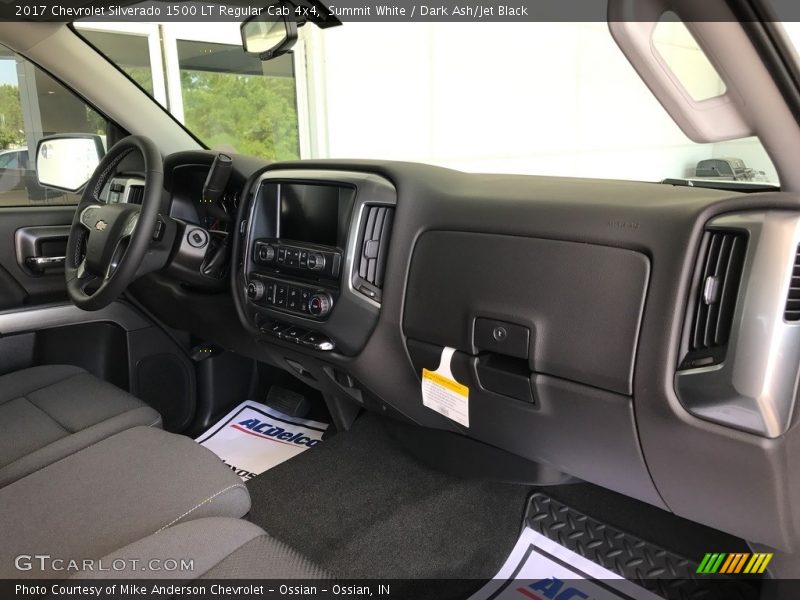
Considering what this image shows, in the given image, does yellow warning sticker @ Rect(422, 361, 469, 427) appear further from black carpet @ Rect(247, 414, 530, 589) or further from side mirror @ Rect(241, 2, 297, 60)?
side mirror @ Rect(241, 2, 297, 60)

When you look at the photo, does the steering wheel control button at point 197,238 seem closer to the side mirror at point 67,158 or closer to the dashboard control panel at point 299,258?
the dashboard control panel at point 299,258

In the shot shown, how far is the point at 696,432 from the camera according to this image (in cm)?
99

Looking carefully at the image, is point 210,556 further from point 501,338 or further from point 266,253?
point 266,253

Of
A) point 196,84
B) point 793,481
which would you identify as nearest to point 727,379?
point 793,481

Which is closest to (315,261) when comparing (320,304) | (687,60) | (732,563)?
(320,304)

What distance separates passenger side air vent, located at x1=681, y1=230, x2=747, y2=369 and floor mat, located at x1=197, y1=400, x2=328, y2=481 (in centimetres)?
156

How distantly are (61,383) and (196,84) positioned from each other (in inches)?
131

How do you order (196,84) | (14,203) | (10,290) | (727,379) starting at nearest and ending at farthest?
(727,379)
(10,290)
(14,203)
(196,84)

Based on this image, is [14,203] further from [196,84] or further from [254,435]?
[196,84]

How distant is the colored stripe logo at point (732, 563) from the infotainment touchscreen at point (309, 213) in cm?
120

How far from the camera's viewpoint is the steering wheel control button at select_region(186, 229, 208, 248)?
1854 millimetres

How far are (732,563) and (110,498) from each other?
1.40 m

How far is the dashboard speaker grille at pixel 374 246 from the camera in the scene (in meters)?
1.47

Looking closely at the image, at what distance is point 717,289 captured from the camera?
0.94m
